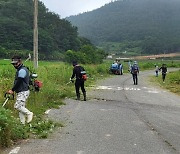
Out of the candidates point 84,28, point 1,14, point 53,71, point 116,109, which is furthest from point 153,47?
point 116,109

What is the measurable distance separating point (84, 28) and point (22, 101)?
7425 inches

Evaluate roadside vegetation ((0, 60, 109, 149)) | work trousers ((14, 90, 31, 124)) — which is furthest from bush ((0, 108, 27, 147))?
work trousers ((14, 90, 31, 124))

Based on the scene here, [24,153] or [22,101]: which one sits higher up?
[22,101]

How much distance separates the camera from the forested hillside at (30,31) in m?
67.1

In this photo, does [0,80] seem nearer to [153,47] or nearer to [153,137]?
[153,137]

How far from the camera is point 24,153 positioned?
275 inches

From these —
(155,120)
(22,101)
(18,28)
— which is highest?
(18,28)

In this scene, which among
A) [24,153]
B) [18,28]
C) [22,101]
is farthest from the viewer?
[18,28]

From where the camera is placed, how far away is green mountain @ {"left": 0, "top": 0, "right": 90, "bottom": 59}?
2649 inches

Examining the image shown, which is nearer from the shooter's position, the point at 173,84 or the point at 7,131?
the point at 7,131

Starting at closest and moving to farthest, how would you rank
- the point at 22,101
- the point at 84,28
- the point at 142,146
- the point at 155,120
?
the point at 142,146
the point at 22,101
the point at 155,120
the point at 84,28

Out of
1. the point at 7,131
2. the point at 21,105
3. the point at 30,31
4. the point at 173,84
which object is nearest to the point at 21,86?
the point at 21,105

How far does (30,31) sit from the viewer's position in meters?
71.2

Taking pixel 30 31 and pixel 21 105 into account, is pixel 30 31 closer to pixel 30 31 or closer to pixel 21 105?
pixel 30 31
